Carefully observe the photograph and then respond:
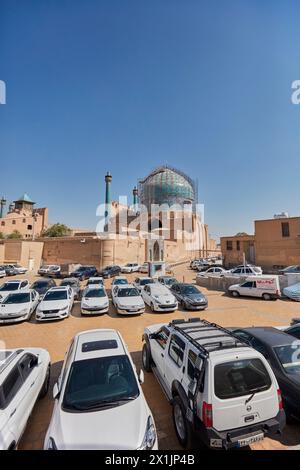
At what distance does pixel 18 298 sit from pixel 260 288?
14.6m

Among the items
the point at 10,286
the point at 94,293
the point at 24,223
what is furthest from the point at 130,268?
the point at 24,223

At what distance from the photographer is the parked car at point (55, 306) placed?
32.6 feet

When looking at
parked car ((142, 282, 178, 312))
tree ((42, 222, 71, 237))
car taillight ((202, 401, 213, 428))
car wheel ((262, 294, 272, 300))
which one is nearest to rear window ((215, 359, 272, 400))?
car taillight ((202, 401, 213, 428))

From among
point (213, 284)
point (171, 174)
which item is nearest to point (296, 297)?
point (213, 284)

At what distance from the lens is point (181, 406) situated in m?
3.65

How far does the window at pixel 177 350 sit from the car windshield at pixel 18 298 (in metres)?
8.97

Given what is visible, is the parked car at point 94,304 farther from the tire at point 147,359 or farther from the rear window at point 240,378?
the rear window at point 240,378

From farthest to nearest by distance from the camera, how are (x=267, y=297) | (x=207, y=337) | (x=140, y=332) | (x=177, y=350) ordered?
(x=267, y=297), (x=140, y=332), (x=177, y=350), (x=207, y=337)

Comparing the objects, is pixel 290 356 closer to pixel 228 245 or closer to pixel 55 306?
pixel 55 306

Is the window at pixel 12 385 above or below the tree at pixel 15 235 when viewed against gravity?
below

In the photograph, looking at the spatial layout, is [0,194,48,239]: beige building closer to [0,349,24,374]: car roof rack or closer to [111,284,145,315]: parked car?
[111,284,145,315]: parked car

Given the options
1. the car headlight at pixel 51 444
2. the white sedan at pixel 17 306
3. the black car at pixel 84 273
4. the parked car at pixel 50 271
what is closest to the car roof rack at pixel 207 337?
the car headlight at pixel 51 444

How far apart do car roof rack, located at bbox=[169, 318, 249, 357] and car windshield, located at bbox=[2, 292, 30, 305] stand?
896 cm

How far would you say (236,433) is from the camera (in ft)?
10.1
